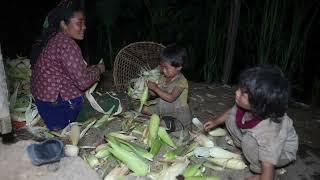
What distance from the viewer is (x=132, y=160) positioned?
2914 millimetres

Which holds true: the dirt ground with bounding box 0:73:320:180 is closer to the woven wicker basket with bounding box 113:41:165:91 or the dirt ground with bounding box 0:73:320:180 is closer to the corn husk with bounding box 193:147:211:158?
the corn husk with bounding box 193:147:211:158

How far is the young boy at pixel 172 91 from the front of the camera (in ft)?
11.3

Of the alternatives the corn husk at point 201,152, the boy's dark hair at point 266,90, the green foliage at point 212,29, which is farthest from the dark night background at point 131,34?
the boy's dark hair at point 266,90

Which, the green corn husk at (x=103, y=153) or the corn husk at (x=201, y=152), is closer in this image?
the green corn husk at (x=103, y=153)

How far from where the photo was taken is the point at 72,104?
11.5 feet

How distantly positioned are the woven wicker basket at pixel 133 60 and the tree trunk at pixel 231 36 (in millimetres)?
1090

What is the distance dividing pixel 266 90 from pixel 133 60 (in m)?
2.12

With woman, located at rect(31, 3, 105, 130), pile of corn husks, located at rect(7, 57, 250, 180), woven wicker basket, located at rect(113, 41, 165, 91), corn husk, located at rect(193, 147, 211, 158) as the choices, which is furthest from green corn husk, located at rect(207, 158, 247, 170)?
woven wicker basket, located at rect(113, 41, 165, 91)

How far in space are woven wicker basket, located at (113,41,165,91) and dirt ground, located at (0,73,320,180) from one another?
1.49 ft

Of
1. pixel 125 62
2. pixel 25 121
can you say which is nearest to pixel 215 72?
pixel 125 62

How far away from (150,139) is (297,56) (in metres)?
2.81

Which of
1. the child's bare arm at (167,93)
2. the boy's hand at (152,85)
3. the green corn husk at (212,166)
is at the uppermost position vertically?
the boy's hand at (152,85)

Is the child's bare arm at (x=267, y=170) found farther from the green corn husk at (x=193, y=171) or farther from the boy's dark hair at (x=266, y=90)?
the green corn husk at (x=193, y=171)

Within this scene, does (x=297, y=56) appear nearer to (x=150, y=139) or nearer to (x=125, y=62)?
(x=125, y=62)
